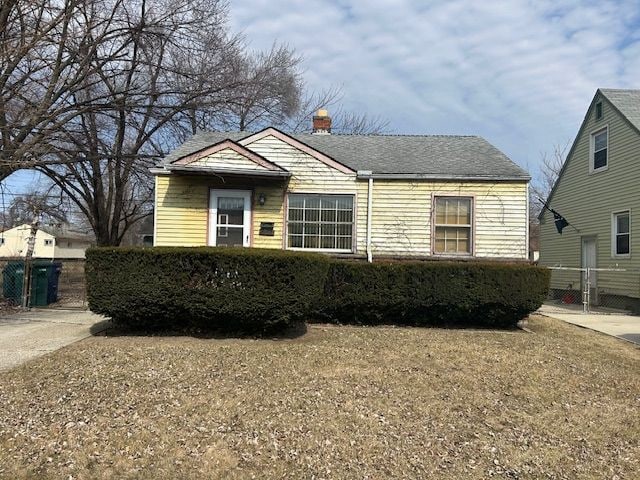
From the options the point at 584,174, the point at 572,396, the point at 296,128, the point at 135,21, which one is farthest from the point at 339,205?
the point at 296,128

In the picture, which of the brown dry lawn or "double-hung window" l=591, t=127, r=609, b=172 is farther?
"double-hung window" l=591, t=127, r=609, b=172

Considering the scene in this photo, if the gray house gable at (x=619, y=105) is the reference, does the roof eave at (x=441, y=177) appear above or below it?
below

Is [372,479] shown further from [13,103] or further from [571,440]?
[13,103]

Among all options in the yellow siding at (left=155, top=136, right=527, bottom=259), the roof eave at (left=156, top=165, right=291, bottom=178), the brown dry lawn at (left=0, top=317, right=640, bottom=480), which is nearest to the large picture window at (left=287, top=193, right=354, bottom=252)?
the yellow siding at (left=155, top=136, right=527, bottom=259)

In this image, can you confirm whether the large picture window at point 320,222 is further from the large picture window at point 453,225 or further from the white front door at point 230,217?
the large picture window at point 453,225

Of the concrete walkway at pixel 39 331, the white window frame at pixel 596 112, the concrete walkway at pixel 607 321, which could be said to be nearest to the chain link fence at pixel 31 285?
the concrete walkway at pixel 39 331

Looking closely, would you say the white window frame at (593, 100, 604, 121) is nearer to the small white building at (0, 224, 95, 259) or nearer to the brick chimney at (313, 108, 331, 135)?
the brick chimney at (313, 108, 331, 135)

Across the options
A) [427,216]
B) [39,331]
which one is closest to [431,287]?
[427,216]

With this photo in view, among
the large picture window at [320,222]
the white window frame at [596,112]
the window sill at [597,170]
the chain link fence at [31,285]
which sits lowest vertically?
the chain link fence at [31,285]

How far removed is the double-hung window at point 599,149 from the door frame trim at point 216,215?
12.6 m

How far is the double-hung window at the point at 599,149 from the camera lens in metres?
17.5

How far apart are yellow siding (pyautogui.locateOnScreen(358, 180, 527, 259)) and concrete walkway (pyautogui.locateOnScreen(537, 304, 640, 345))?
7.27 feet

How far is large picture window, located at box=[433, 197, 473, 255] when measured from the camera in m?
12.4

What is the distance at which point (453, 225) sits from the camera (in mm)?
12430
